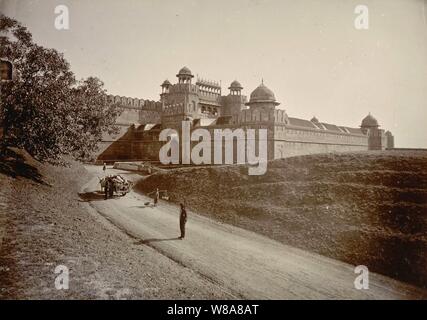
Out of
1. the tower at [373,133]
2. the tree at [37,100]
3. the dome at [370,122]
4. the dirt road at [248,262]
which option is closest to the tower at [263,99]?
the tree at [37,100]

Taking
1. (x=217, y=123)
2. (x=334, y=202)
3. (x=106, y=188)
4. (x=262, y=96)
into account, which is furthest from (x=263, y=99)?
(x=106, y=188)

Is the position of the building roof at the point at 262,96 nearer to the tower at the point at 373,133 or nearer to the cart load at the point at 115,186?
the cart load at the point at 115,186

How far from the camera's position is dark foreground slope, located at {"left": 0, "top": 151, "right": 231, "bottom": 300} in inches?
310

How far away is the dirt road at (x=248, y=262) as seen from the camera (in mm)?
8758

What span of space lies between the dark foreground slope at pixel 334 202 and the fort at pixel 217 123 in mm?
5811

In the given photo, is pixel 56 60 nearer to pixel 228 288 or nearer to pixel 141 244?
pixel 141 244

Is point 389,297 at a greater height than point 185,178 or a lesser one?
lesser

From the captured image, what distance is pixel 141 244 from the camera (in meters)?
10.6

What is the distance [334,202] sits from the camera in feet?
51.5

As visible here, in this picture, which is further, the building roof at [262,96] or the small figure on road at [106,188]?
the building roof at [262,96]
